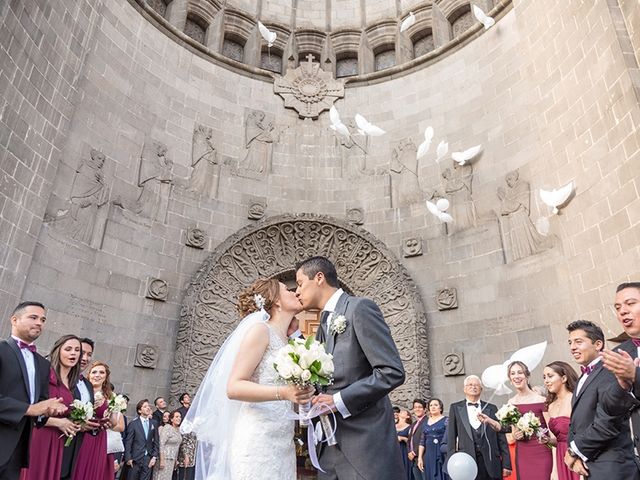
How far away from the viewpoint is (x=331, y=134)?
43.4 ft

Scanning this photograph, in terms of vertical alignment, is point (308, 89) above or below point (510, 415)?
above

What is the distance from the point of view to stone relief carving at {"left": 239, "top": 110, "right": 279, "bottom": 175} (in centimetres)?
1249

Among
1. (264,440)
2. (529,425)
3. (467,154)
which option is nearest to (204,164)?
(467,154)

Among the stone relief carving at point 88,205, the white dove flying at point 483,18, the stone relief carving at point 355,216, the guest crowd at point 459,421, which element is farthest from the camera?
the stone relief carving at point 355,216

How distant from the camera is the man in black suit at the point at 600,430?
3047 millimetres

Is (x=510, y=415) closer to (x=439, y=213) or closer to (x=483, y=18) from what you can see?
(x=439, y=213)

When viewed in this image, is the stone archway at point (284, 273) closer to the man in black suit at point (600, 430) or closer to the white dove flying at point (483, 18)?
the white dove flying at point (483, 18)

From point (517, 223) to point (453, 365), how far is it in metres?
3.24

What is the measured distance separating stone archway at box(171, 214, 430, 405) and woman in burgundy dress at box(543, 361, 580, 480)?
5.31 meters

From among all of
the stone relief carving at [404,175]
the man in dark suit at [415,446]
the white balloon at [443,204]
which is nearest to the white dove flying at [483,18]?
the stone relief carving at [404,175]

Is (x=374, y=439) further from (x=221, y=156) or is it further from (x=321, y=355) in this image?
(x=221, y=156)

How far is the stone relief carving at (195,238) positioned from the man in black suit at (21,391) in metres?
6.73

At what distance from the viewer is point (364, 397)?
2.60 meters

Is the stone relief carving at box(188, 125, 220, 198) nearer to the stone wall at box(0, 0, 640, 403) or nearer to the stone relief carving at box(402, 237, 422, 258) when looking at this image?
the stone wall at box(0, 0, 640, 403)
